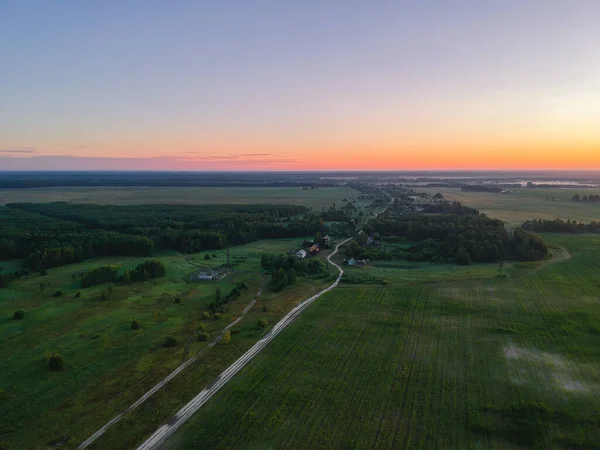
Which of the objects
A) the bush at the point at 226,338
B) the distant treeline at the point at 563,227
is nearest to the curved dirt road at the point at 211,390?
the bush at the point at 226,338

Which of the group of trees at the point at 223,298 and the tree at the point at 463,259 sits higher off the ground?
the tree at the point at 463,259

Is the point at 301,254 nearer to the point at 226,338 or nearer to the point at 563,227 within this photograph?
the point at 226,338

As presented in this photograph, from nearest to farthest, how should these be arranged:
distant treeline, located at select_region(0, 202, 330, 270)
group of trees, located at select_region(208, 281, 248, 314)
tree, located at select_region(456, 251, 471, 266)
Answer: group of trees, located at select_region(208, 281, 248, 314), tree, located at select_region(456, 251, 471, 266), distant treeline, located at select_region(0, 202, 330, 270)

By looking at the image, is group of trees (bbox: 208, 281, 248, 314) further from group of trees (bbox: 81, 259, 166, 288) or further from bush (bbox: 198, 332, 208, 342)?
group of trees (bbox: 81, 259, 166, 288)

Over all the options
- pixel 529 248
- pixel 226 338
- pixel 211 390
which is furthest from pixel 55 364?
pixel 529 248

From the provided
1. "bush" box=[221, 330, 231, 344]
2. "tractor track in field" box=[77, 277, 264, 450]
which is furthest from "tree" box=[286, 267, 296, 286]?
"bush" box=[221, 330, 231, 344]

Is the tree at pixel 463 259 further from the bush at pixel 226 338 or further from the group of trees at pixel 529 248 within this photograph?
the bush at pixel 226 338
